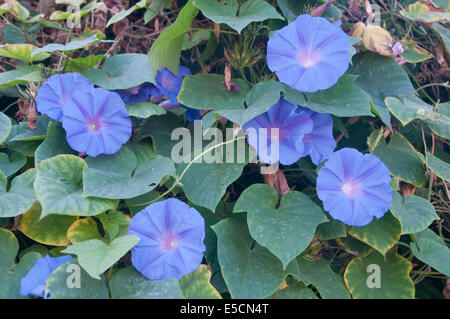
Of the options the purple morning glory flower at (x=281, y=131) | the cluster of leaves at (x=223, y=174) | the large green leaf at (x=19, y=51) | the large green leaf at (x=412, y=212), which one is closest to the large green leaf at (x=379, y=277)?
the cluster of leaves at (x=223, y=174)

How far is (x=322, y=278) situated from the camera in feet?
3.74

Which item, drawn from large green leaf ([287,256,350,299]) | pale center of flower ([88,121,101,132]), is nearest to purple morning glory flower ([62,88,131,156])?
pale center of flower ([88,121,101,132])

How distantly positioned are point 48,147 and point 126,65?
35 cm

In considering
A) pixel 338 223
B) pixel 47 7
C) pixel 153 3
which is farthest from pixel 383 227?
pixel 47 7

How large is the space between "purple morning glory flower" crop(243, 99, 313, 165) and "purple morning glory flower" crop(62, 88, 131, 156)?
1.10ft

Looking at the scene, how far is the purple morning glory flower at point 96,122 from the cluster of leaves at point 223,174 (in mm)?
41

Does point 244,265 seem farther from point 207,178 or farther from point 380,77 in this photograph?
point 380,77

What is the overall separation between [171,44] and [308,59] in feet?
1.36

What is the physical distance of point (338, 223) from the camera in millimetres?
1128

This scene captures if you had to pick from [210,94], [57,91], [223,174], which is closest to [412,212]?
[223,174]

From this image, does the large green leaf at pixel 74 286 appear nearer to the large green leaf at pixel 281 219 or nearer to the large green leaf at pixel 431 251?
the large green leaf at pixel 281 219

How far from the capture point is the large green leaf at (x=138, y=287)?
965 mm
